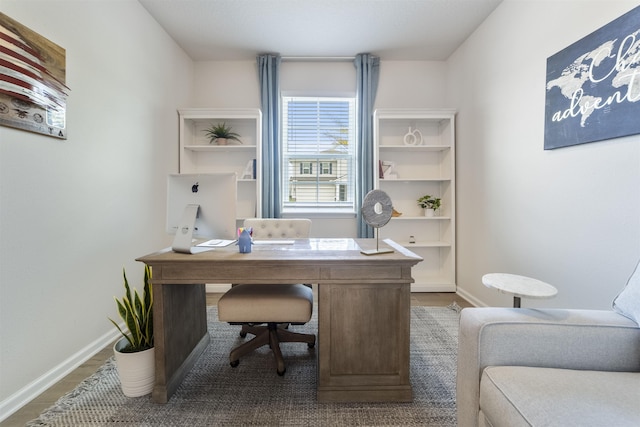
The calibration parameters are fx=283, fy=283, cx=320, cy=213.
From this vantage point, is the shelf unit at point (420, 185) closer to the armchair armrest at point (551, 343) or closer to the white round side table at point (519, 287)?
the white round side table at point (519, 287)

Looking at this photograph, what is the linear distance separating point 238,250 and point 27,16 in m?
1.71

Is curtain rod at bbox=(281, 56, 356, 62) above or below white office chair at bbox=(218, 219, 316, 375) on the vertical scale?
above

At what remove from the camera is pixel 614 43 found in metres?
1.53

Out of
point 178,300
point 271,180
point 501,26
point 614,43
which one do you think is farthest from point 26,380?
point 501,26

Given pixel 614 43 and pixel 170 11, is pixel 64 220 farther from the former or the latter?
pixel 614 43

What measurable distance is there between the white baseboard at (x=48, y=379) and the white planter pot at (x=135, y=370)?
469mm

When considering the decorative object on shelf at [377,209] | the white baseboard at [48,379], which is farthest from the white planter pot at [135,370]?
the decorative object on shelf at [377,209]

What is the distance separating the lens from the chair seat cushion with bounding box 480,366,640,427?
776mm

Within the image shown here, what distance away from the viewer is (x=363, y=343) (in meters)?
1.50

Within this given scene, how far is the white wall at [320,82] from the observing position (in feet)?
11.6

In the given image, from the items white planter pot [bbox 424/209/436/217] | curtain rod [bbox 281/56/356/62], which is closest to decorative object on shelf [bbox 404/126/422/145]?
white planter pot [bbox 424/209/436/217]

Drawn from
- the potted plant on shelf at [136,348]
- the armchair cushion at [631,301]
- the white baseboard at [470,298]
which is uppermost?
the armchair cushion at [631,301]

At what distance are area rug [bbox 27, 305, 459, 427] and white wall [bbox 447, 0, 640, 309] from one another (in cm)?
100

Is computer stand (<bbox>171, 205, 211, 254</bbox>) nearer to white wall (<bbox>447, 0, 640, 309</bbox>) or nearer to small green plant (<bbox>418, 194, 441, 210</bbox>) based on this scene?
white wall (<bbox>447, 0, 640, 309</bbox>)
